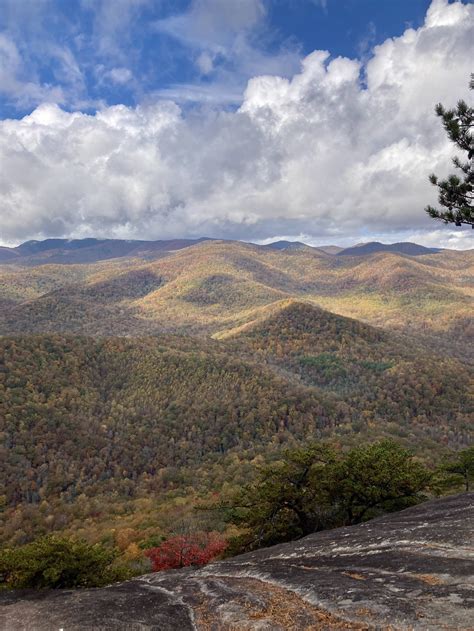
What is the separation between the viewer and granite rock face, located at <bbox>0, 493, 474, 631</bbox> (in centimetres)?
958

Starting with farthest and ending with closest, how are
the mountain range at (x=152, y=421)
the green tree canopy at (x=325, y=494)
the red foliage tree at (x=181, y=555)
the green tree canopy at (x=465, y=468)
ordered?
the mountain range at (x=152, y=421)
the green tree canopy at (x=465, y=468)
the red foliage tree at (x=181, y=555)
the green tree canopy at (x=325, y=494)

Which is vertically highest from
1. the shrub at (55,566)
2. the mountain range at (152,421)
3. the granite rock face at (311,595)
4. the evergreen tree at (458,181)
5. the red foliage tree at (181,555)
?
the evergreen tree at (458,181)

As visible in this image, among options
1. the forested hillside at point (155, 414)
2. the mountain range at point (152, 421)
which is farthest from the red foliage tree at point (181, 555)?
the forested hillside at point (155, 414)

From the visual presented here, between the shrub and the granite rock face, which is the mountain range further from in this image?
the granite rock face

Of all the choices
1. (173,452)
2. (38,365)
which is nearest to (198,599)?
(173,452)

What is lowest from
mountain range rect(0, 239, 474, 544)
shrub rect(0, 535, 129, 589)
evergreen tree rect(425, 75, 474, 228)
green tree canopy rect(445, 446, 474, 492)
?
mountain range rect(0, 239, 474, 544)

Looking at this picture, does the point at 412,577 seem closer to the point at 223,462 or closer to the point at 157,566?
the point at 157,566

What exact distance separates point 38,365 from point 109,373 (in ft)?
93.0

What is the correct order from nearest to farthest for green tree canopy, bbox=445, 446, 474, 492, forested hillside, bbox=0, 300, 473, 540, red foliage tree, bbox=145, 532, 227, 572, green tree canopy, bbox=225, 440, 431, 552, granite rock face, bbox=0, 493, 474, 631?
1. granite rock face, bbox=0, 493, 474, 631
2. green tree canopy, bbox=225, 440, 431, 552
3. red foliage tree, bbox=145, 532, 227, 572
4. green tree canopy, bbox=445, 446, 474, 492
5. forested hillside, bbox=0, 300, 473, 540

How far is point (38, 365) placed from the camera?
470 ft

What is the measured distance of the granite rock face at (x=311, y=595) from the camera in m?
9.58

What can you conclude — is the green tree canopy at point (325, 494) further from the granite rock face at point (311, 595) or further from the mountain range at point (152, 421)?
the mountain range at point (152, 421)

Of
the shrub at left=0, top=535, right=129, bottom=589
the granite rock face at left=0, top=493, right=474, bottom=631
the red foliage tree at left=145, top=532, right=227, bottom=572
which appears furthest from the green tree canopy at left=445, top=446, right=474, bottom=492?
the shrub at left=0, top=535, right=129, bottom=589

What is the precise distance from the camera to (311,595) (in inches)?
453
